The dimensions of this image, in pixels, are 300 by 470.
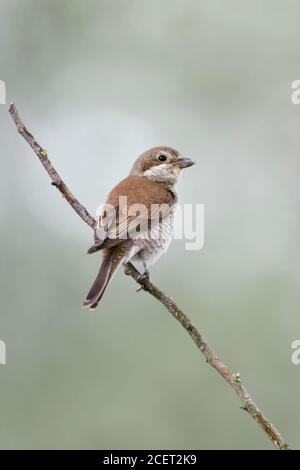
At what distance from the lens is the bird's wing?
416 cm

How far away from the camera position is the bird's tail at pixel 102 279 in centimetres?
378

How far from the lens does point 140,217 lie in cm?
454

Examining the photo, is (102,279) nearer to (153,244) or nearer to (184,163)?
(153,244)

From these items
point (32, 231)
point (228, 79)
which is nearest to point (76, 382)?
point (32, 231)

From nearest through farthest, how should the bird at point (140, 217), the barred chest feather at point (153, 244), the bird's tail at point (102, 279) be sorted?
the bird's tail at point (102, 279)
the bird at point (140, 217)
the barred chest feather at point (153, 244)

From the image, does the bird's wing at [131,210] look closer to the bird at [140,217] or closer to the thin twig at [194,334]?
the bird at [140,217]

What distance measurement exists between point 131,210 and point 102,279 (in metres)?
0.69

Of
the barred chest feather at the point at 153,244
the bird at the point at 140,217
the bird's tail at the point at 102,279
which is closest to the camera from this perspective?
the bird's tail at the point at 102,279

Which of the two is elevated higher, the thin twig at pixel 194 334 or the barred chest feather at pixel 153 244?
the barred chest feather at pixel 153 244

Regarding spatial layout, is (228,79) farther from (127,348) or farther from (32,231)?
(127,348)
